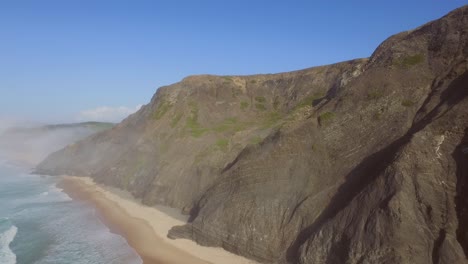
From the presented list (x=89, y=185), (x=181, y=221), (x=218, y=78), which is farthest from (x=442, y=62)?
(x=89, y=185)

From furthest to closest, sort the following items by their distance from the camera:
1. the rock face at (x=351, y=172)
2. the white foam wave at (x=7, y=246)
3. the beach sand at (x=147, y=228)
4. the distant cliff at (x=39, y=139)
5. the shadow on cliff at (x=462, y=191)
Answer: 1. the distant cliff at (x=39, y=139)
2. the beach sand at (x=147, y=228)
3. the white foam wave at (x=7, y=246)
4. the rock face at (x=351, y=172)
5. the shadow on cliff at (x=462, y=191)

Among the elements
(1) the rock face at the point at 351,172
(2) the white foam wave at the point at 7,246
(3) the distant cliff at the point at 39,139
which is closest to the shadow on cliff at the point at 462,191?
(1) the rock face at the point at 351,172

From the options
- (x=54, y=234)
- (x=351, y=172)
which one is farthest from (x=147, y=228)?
(x=351, y=172)

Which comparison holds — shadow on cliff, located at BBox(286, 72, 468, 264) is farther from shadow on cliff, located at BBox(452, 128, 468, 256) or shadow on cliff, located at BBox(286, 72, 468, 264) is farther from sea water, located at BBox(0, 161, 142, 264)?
sea water, located at BBox(0, 161, 142, 264)

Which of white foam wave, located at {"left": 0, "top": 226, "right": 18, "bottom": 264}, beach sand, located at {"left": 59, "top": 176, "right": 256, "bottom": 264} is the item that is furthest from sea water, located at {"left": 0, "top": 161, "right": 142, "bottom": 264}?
beach sand, located at {"left": 59, "top": 176, "right": 256, "bottom": 264}

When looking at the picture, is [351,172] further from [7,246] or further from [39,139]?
[39,139]

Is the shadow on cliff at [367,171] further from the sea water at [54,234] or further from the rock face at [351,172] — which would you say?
the sea water at [54,234]

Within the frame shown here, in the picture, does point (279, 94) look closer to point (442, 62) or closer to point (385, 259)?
point (442, 62)
